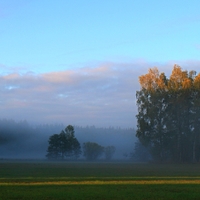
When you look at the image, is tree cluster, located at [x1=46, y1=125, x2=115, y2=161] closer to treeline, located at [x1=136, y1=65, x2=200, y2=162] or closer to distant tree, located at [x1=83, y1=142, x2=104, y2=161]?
distant tree, located at [x1=83, y1=142, x2=104, y2=161]

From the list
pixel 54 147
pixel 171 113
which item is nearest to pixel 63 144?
pixel 54 147

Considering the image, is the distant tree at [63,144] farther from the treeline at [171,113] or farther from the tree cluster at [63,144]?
the treeline at [171,113]

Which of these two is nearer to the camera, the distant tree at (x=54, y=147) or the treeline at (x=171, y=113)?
the treeline at (x=171, y=113)

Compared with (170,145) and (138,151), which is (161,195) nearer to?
(170,145)

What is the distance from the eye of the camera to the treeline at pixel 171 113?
82.8 meters

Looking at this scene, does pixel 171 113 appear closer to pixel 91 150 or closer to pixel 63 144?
pixel 63 144

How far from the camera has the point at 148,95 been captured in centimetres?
8419

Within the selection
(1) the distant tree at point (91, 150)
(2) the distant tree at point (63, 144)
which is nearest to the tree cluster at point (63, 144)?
(2) the distant tree at point (63, 144)

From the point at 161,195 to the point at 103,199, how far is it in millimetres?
3877

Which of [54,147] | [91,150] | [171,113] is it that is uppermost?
[171,113]

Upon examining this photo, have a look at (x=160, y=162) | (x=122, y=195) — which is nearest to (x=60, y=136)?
(x=160, y=162)

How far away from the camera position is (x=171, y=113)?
83.5 meters

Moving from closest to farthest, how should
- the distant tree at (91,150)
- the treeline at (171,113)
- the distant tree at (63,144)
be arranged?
1. the treeline at (171,113)
2. the distant tree at (63,144)
3. the distant tree at (91,150)

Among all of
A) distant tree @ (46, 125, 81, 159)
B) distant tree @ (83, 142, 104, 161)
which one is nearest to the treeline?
distant tree @ (46, 125, 81, 159)
